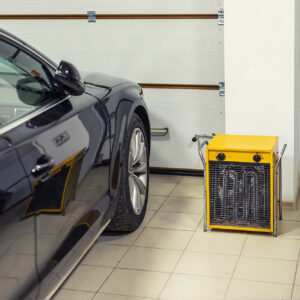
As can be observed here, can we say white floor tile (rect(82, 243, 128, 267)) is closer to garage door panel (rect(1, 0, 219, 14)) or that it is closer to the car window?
the car window

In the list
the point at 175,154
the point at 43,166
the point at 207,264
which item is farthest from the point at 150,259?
the point at 175,154

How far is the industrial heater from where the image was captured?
4.11 m

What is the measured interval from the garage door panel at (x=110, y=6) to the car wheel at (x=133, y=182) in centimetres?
126

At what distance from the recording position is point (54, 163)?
274 cm

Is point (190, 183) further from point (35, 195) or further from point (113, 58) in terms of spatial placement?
point (35, 195)

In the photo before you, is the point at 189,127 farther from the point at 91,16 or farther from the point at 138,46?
the point at 91,16

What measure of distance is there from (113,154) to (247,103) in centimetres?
137

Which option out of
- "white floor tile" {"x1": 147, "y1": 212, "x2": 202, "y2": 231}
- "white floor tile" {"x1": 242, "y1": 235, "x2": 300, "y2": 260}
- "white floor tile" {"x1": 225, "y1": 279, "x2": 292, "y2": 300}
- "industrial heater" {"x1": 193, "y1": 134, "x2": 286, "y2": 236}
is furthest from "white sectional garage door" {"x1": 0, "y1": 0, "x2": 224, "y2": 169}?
"white floor tile" {"x1": 225, "y1": 279, "x2": 292, "y2": 300}

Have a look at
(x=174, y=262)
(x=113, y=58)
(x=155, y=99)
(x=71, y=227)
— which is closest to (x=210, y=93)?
(x=155, y=99)

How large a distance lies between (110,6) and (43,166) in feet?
9.71

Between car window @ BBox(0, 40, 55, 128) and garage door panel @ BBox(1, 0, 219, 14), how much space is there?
2.11m

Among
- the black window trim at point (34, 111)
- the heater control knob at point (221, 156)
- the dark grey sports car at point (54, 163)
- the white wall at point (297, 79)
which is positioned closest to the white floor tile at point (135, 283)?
the dark grey sports car at point (54, 163)

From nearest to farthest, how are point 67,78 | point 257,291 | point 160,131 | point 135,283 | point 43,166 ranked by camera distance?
point 43,166 < point 67,78 < point 257,291 < point 135,283 < point 160,131

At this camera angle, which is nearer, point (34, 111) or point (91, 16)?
point (34, 111)
